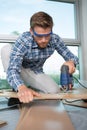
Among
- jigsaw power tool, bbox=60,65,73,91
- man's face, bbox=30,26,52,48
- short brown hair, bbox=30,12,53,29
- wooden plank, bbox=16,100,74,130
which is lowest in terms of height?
wooden plank, bbox=16,100,74,130

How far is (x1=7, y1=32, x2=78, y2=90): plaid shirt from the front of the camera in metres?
1.51

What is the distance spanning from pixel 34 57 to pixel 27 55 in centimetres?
8

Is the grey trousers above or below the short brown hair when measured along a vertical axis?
below

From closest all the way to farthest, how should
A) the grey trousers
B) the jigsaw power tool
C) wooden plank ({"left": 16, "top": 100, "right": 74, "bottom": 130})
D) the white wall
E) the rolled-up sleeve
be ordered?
1. wooden plank ({"left": 16, "top": 100, "right": 74, "bottom": 130})
2. the rolled-up sleeve
3. the jigsaw power tool
4. the grey trousers
5. the white wall

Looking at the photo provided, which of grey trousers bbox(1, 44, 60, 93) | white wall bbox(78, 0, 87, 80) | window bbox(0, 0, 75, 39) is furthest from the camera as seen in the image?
white wall bbox(78, 0, 87, 80)

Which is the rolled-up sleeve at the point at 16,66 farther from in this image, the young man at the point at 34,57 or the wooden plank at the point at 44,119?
the wooden plank at the point at 44,119

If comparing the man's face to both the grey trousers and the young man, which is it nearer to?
the young man

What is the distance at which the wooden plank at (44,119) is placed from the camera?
1.06 metres

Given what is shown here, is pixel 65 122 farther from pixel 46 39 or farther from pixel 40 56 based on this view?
pixel 40 56

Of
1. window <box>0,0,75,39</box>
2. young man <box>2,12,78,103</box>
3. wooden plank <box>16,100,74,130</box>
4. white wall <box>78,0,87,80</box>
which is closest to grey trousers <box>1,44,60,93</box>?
young man <box>2,12,78,103</box>

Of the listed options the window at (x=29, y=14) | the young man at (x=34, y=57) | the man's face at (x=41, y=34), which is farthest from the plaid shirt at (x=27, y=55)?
the window at (x=29, y=14)

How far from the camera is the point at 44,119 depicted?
3.93 feet

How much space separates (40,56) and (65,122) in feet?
2.63

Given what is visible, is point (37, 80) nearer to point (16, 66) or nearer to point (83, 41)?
point (16, 66)
